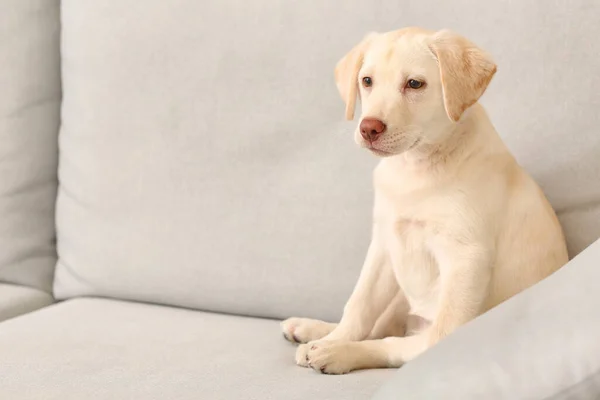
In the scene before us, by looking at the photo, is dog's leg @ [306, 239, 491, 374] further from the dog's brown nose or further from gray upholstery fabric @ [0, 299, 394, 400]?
the dog's brown nose

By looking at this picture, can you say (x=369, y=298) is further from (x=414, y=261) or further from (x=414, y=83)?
(x=414, y=83)

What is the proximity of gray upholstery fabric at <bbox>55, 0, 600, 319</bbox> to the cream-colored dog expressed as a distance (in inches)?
5.6

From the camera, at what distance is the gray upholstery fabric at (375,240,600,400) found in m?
0.61

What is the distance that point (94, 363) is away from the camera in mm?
1152

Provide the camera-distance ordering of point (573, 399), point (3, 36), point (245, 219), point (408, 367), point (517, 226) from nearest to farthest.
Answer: point (573, 399), point (408, 367), point (517, 226), point (245, 219), point (3, 36)

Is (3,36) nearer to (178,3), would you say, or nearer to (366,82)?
(178,3)

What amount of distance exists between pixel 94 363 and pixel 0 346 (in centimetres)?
19

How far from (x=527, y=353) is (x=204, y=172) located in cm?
97

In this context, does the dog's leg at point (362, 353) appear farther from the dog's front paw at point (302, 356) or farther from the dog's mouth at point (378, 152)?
the dog's mouth at point (378, 152)

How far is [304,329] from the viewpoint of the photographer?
1.28m

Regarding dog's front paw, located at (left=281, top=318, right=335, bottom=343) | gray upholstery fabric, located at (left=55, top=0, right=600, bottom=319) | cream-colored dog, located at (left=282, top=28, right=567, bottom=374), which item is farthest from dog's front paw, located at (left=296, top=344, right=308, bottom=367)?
gray upholstery fabric, located at (left=55, top=0, right=600, bottom=319)

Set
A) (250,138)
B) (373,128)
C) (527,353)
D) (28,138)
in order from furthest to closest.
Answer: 1. (28,138)
2. (250,138)
3. (373,128)
4. (527,353)

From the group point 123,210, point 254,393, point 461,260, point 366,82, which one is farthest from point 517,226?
point 123,210

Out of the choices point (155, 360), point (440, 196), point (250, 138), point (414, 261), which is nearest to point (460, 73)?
point (440, 196)
